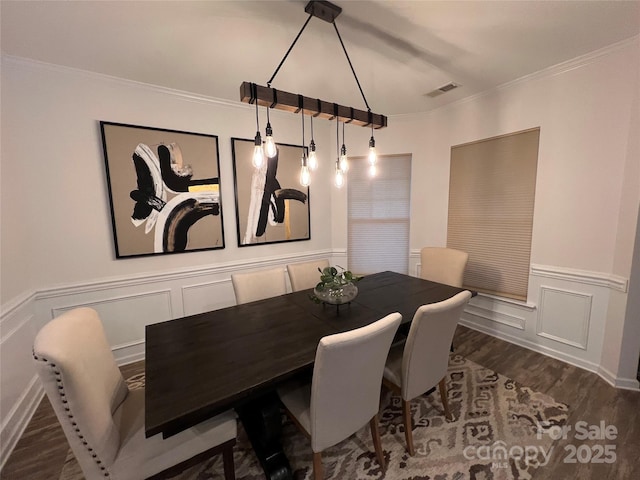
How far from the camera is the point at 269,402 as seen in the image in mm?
1461

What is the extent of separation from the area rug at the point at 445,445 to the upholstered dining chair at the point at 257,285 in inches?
37.4

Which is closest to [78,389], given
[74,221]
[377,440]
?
[377,440]

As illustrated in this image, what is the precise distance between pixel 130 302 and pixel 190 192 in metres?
1.21

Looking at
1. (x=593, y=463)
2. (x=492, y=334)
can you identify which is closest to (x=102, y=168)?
(x=593, y=463)

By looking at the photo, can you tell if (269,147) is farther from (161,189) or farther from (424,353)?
(161,189)

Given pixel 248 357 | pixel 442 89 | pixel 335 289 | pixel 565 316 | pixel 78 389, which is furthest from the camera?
pixel 442 89

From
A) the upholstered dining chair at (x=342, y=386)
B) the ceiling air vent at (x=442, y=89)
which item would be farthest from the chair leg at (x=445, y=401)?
the ceiling air vent at (x=442, y=89)

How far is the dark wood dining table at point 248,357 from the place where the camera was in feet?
3.50

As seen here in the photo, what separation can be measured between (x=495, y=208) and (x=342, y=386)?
8.62 feet

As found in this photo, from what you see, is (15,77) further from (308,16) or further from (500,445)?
(500,445)

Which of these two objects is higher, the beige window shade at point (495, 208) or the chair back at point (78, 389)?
the beige window shade at point (495, 208)

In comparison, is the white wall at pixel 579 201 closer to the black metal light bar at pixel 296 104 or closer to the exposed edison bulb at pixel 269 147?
the black metal light bar at pixel 296 104

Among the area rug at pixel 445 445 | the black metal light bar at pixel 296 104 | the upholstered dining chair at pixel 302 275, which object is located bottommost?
the area rug at pixel 445 445

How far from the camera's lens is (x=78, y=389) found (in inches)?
39.4
